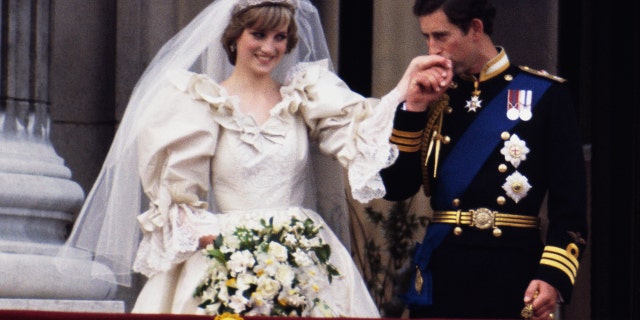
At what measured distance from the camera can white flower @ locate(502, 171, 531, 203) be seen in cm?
595

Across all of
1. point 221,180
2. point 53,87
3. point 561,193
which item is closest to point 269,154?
point 221,180

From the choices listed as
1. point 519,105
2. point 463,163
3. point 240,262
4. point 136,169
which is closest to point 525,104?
point 519,105

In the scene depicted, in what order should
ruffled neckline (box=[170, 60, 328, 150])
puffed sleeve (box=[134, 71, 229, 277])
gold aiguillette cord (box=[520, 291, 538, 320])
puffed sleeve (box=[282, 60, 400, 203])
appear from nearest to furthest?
gold aiguillette cord (box=[520, 291, 538, 320]), puffed sleeve (box=[282, 60, 400, 203]), puffed sleeve (box=[134, 71, 229, 277]), ruffled neckline (box=[170, 60, 328, 150])

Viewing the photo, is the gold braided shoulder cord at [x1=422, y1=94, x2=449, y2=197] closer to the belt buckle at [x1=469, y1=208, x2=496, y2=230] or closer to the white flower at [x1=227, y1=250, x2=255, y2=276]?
the belt buckle at [x1=469, y1=208, x2=496, y2=230]

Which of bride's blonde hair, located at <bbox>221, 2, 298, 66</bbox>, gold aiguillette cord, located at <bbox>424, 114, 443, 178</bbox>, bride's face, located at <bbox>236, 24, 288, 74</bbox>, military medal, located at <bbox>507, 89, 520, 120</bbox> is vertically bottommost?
gold aiguillette cord, located at <bbox>424, 114, 443, 178</bbox>

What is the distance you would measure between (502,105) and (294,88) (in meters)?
0.91

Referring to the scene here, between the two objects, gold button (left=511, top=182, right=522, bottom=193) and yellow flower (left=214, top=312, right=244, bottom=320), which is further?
gold button (left=511, top=182, right=522, bottom=193)

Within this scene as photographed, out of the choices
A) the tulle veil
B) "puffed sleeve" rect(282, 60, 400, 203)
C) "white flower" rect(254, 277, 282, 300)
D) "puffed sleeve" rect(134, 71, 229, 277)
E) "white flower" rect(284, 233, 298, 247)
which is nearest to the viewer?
"white flower" rect(254, 277, 282, 300)

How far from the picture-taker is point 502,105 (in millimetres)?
6090

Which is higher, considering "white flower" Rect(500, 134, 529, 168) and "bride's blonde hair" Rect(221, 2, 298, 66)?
"bride's blonde hair" Rect(221, 2, 298, 66)

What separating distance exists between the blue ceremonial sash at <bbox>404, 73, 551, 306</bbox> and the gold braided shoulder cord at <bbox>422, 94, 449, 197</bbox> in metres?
0.05

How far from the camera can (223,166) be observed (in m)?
6.58

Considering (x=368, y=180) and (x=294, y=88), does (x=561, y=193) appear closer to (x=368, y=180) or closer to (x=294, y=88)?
(x=368, y=180)

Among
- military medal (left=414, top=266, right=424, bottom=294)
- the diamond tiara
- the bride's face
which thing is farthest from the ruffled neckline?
military medal (left=414, top=266, right=424, bottom=294)
